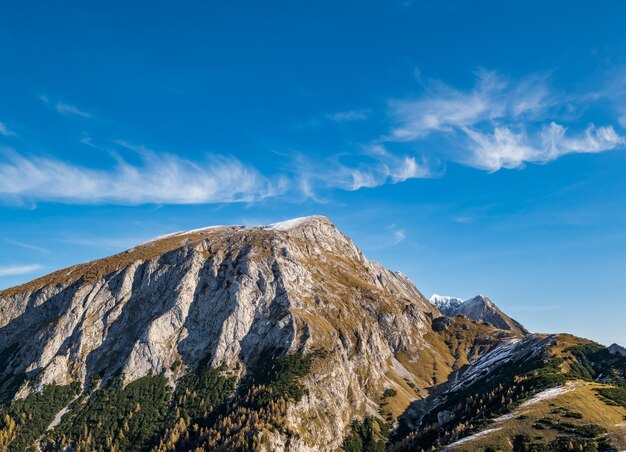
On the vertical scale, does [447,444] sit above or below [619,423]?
below

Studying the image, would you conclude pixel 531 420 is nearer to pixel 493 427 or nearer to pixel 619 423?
pixel 493 427

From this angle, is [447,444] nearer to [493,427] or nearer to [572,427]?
[493,427]

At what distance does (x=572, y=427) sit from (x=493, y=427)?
29.6m

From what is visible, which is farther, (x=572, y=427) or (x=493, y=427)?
(x=493, y=427)

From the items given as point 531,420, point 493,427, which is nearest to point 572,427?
point 531,420

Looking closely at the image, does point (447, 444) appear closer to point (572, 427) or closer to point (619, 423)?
point (572, 427)

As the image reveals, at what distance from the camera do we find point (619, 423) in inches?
6865

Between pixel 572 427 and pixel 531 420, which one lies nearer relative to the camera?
pixel 572 427

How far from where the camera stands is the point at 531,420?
183250 mm

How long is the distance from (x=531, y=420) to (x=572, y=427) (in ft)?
51.3

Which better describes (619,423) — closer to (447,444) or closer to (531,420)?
(531,420)

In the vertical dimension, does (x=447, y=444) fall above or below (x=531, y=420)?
below

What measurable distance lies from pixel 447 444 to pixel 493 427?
20828 millimetres

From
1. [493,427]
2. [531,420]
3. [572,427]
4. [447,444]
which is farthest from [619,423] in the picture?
[447,444]
